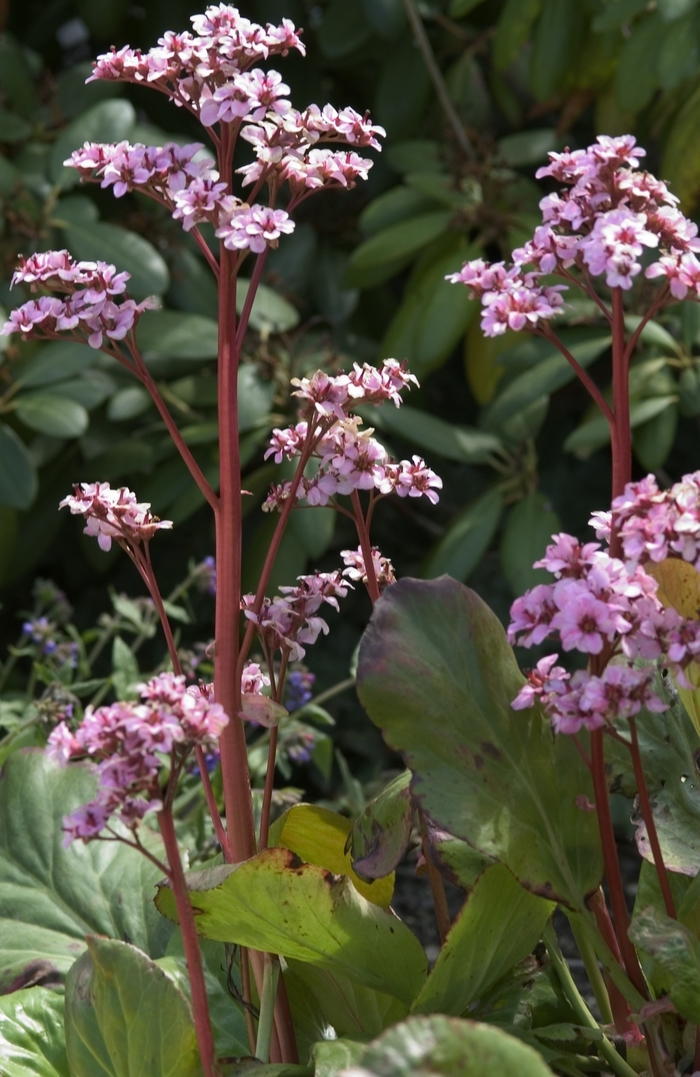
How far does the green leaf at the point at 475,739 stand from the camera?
641 millimetres

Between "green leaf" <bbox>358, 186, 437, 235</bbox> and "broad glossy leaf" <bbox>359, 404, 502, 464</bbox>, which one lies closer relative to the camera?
"broad glossy leaf" <bbox>359, 404, 502, 464</bbox>

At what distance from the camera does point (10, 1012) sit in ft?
2.35

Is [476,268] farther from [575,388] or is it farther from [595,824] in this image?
[575,388]

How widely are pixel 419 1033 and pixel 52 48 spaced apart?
8.52 feet

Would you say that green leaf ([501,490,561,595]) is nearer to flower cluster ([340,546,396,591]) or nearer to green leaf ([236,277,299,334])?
green leaf ([236,277,299,334])

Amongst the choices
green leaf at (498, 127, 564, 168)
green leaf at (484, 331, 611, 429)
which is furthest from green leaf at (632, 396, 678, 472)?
green leaf at (498, 127, 564, 168)

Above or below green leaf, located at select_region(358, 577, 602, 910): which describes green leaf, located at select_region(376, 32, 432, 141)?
above

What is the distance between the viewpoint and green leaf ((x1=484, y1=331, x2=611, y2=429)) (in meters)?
1.75

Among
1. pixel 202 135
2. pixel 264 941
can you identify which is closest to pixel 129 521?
pixel 264 941

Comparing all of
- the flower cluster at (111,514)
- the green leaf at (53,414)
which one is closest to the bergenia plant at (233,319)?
the flower cluster at (111,514)

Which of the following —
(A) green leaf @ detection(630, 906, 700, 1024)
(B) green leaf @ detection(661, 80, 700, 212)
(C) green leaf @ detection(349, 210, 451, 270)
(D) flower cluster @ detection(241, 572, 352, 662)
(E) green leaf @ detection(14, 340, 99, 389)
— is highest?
(B) green leaf @ detection(661, 80, 700, 212)

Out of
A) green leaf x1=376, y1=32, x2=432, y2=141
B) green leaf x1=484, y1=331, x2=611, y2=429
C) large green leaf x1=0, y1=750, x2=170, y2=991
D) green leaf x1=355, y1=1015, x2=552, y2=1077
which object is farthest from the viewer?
green leaf x1=376, y1=32, x2=432, y2=141

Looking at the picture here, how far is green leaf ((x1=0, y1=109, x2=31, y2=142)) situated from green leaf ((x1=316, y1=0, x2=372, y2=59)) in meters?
0.53

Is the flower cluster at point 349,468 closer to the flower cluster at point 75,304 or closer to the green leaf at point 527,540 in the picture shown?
the flower cluster at point 75,304
